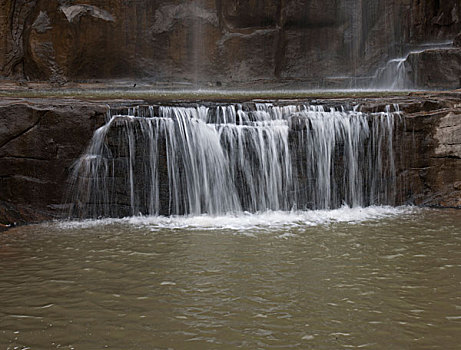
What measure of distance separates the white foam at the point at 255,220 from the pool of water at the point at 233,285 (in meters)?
0.06

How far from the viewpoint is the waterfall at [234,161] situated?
25.0ft

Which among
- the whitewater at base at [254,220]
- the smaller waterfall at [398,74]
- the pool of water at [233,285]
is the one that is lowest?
the pool of water at [233,285]

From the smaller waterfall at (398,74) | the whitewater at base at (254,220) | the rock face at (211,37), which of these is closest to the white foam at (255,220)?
the whitewater at base at (254,220)

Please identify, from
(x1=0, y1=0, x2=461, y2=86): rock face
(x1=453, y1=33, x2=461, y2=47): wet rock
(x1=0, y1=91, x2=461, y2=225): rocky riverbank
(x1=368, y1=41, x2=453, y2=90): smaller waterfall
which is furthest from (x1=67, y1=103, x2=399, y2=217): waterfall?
(x1=0, y1=0, x2=461, y2=86): rock face

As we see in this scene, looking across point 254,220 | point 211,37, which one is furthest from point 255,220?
point 211,37

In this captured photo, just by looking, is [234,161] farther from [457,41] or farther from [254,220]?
[457,41]

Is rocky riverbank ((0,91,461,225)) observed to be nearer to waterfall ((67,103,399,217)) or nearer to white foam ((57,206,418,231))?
waterfall ((67,103,399,217))

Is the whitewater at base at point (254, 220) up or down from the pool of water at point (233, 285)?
up

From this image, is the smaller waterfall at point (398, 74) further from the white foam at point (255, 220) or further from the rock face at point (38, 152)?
the rock face at point (38, 152)

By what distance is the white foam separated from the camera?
6.82 metres

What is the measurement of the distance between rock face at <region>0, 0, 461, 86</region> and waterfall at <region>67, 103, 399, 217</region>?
301 inches

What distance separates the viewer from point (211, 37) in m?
15.6

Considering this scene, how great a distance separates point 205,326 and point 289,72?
12.8 metres

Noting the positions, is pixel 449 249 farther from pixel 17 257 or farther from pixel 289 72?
pixel 289 72
